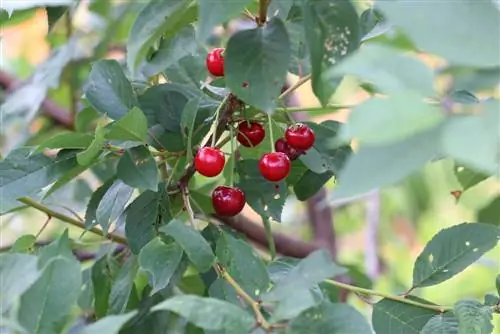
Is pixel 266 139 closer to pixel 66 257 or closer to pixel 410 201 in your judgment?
pixel 66 257

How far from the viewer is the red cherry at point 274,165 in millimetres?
451

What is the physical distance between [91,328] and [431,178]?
106 cm

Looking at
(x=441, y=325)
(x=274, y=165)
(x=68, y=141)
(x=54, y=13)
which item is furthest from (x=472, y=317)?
(x=54, y=13)

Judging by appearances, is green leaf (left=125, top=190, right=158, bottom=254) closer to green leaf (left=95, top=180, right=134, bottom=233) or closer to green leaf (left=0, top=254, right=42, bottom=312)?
green leaf (left=95, top=180, right=134, bottom=233)

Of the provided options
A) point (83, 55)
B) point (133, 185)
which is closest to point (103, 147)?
point (133, 185)

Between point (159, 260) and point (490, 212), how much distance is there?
367 millimetres

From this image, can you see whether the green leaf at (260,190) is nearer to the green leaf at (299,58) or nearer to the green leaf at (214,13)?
the green leaf at (299,58)

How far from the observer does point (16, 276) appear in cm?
34

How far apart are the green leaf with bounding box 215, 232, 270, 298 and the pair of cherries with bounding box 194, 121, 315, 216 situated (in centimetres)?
5

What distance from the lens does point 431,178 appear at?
4.31 ft

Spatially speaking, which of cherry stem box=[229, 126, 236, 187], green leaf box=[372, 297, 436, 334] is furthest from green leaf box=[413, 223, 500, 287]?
cherry stem box=[229, 126, 236, 187]

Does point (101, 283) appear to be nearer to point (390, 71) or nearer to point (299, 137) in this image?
point (299, 137)

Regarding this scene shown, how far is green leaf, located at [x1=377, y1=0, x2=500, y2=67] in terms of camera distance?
26cm

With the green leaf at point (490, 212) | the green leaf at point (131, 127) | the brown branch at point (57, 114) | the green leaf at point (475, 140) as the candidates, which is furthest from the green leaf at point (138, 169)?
the brown branch at point (57, 114)
